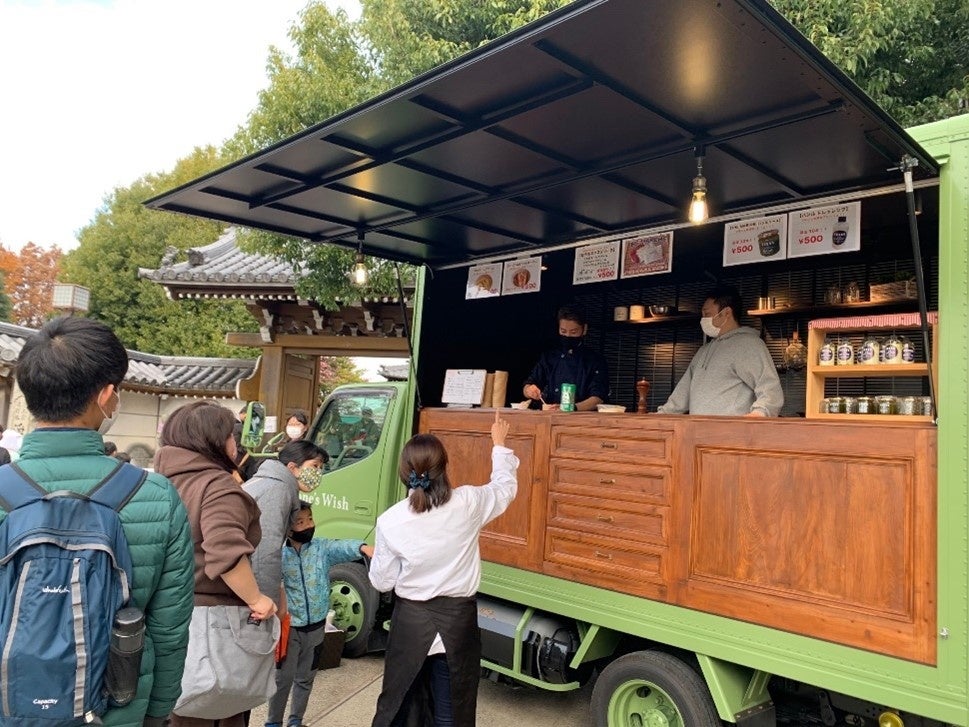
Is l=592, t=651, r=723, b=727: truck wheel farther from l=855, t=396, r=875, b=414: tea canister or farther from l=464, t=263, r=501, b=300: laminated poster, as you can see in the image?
l=464, t=263, r=501, b=300: laminated poster

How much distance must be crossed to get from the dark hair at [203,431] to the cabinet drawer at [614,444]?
218 cm

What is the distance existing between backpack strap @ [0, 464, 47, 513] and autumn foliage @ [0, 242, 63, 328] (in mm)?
30249

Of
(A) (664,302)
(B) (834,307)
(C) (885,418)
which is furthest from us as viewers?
(A) (664,302)

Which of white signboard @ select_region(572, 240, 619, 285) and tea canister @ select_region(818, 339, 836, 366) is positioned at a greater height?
white signboard @ select_region(572, 240, 619, 285)

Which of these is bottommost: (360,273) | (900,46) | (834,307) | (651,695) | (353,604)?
(353,604)

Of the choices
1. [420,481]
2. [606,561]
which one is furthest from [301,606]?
[606,561]

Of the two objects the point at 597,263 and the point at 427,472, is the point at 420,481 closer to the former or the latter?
the point at 427,472

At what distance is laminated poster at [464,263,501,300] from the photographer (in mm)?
5637

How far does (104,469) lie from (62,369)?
0.85 ft

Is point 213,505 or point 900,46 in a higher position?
point 900,46

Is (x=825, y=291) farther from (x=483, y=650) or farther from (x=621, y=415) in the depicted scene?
(x=483, y=650)

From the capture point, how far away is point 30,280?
2798cm

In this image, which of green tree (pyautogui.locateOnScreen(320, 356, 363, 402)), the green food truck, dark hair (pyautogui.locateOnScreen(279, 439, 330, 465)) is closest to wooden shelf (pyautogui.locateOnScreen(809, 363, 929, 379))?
the green food truck

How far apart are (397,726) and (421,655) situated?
1.45 ft
